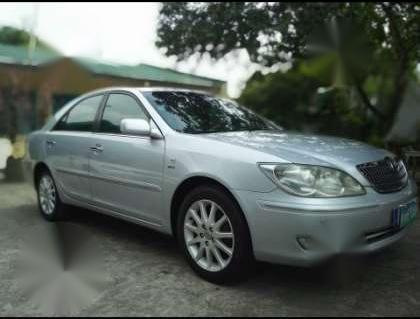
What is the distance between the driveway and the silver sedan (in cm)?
20

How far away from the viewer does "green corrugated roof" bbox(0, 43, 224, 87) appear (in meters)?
6.83

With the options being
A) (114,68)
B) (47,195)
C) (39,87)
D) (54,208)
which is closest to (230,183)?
(54,208)

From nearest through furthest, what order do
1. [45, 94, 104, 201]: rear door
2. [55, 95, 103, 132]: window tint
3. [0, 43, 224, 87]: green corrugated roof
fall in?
[45, 94, 104, 201]: rear door, [55, 95, 103, 132]: window tint, [0, 43, 224, 87]: green corrugated roof

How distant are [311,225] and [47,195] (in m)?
3.32

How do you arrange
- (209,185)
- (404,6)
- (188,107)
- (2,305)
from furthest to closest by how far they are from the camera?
(404,6), (188,107), (209,185), (2,305)

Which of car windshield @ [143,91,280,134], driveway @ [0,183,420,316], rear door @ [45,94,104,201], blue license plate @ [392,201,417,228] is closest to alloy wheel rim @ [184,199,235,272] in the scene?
driveway @ [0,183,420,316]

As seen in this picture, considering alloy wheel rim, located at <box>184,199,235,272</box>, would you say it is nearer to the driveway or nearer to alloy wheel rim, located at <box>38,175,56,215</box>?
the driveway

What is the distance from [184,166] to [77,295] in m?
1.09

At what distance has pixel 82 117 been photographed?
4.58 meters

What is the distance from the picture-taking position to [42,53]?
7137 mm

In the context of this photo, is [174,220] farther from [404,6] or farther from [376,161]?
[404,6]

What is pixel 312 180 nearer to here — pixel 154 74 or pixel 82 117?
pixel 82 117

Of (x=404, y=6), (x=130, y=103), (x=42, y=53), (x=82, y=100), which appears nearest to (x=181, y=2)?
(x=42, y=53)

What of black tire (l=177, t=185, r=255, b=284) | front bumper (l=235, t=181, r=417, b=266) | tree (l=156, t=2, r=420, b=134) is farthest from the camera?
tree (l=156, t=2, r=420, b=134)
